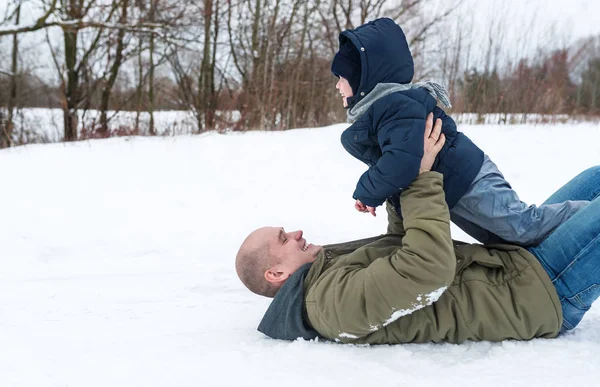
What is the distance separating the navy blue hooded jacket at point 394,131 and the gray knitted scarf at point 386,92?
2 cm

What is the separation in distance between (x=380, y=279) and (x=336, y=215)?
2.74 metres

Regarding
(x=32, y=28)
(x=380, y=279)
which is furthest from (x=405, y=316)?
(x=32, y=28)

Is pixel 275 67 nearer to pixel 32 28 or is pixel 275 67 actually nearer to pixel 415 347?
pixel 32 28

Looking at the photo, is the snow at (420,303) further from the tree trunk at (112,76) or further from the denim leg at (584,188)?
the tree trunk at (112,76)

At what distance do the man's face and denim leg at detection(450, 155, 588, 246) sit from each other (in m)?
0.64

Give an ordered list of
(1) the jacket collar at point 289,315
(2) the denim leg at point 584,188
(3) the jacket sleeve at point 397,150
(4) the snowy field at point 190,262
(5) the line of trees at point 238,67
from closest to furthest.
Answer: (4) the snowy field at point 190,262, (3) the jacket sleeve at point 397,150, (1) the jacket collar at point 289,315, (2) the denim leg at point 584,188, (5) the line of trees at point 238,67

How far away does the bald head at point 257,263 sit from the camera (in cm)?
195

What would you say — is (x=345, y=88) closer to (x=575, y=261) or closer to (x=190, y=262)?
(x=575, y=261)

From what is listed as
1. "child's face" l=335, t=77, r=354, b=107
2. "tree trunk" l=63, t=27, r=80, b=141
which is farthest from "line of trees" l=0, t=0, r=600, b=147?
"child's face" l=335, t=77, r=354, b=107

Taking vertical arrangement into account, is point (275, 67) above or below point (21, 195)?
above

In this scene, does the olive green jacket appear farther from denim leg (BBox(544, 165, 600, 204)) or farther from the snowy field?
denim leg (BBox(544, 165, 600, 204))

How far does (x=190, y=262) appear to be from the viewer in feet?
10.3

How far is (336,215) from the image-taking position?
4.31 meters

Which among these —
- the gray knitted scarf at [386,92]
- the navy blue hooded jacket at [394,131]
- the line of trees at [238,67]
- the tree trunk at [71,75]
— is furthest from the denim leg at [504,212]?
the tree trunk at [71,75]
